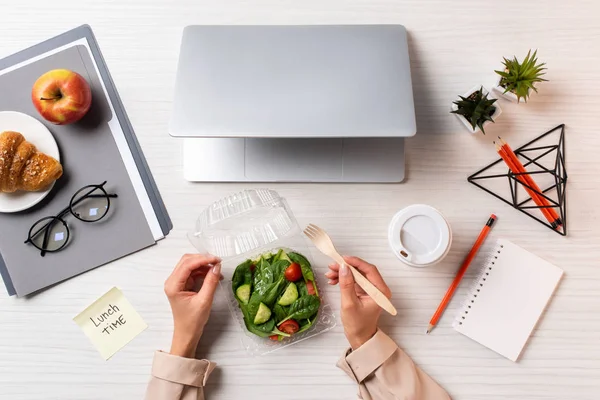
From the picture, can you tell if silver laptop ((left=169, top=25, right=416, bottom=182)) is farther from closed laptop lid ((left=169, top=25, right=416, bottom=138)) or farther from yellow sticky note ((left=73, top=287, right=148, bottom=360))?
yellow sticky note ((left=73, top=287, right=148, bottom=360))

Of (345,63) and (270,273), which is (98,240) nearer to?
(270,273)

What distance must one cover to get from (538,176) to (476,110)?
7.1 inches

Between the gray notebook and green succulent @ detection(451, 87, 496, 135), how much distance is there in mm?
577

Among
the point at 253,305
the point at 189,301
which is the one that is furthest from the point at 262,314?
the point at 189,301

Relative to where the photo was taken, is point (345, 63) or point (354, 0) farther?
point (354, 0)

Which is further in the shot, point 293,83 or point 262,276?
point 262,276

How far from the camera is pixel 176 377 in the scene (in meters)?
0.76

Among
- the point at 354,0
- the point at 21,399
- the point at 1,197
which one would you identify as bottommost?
the point at 21,399

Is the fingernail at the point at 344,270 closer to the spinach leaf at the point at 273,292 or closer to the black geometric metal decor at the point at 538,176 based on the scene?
the spinach leaf at the point at 273,292

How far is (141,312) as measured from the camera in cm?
81

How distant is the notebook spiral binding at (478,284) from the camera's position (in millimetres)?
793

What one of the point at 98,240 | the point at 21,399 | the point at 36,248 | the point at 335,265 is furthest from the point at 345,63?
the point at 21,399

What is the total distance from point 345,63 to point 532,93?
0.39 meters

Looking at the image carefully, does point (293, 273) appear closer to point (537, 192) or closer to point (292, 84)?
point (292, 84)
